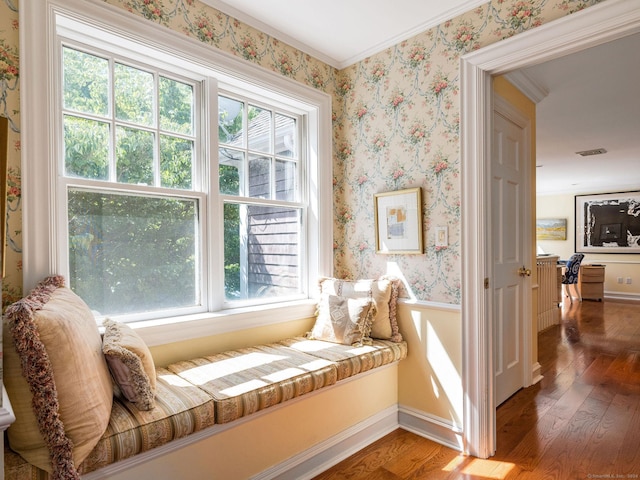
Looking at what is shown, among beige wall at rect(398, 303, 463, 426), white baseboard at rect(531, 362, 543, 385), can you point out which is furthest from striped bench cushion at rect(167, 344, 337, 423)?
white baseboard at rect(531, 362, 543, 385)

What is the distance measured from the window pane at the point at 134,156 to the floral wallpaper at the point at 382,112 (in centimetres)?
48

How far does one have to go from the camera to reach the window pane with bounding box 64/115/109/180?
1864 mm

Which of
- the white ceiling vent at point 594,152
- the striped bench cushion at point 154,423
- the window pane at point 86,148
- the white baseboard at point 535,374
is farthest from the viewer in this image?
the white ceiling vent at point 594,152

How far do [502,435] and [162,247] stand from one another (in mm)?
2387

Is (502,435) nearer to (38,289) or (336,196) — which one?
(336,196)

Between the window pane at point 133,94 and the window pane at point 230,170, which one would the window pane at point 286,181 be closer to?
the window pane at point 230,170

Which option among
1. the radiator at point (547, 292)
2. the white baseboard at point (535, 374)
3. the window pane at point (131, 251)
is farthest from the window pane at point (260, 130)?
Answer: the radiator at point (547, 292)

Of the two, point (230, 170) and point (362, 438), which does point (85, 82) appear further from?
point (362, 438)

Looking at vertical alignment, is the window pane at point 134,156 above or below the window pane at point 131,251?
above

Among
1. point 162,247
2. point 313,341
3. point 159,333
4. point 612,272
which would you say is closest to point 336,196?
point 313,341

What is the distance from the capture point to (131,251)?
2039 millimetres

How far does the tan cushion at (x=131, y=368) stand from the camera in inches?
57.1

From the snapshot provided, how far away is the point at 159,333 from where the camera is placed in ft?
6.55

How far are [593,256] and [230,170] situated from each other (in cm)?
905
